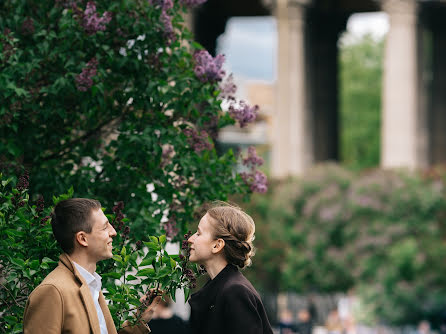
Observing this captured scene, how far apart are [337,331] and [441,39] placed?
39.8 meters

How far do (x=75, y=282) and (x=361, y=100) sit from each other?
77424 millimetres

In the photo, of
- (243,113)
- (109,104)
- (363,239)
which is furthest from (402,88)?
(109,104)

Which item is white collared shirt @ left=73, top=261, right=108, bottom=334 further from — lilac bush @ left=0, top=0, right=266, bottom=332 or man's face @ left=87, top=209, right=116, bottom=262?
lilac bush @ left=0, top=0, right=266, bottom=332

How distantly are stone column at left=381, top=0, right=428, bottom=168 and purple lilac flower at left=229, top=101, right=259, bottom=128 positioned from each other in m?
42.6

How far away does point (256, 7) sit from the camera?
220 feet

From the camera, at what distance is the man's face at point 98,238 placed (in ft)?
18.4

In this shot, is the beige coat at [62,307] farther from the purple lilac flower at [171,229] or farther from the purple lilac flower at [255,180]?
the purple lilac flower at [255,180]

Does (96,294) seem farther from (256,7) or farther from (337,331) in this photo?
(256,7)

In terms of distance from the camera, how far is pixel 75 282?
554cm

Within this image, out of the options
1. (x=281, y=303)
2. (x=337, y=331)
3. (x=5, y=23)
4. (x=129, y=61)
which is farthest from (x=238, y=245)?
(x=281, y=303)

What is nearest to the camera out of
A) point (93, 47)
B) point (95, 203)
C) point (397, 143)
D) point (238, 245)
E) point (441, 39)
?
point (95, 203)

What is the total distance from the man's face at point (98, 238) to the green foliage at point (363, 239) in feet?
109

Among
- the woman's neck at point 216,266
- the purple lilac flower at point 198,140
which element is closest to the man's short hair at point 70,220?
the woman's neck at point 216,266

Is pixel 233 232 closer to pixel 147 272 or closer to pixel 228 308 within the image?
pixel 228 308
